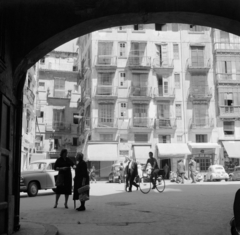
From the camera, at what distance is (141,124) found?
39656mm

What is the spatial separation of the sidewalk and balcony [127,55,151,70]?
3432 cm

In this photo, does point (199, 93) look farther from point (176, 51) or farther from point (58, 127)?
point (58, 127)

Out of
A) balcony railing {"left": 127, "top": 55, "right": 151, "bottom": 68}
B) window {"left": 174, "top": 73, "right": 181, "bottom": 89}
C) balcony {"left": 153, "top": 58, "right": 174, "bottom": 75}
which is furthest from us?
window {"left": 174, "top": 73, "right": 181, "bottom": 89}

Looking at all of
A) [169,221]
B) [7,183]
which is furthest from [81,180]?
[7,183]

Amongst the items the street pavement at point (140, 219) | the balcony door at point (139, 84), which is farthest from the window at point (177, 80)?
the street pavement at point (140, 219)

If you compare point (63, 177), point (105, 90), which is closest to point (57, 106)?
point (105, 90)

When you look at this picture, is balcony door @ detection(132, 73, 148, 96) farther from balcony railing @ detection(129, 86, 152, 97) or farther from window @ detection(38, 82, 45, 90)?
window @ detection(38, 82, 45, 90)

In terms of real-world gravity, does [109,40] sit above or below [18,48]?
above

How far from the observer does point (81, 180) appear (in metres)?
10.5

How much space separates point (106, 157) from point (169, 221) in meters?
29.5

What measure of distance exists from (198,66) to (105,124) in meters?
13.0

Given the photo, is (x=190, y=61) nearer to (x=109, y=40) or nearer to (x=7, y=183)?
(x=109, y=40)

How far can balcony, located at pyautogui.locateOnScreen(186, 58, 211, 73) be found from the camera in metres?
41.2

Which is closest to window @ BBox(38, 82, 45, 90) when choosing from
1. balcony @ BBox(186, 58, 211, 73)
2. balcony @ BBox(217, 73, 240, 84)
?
balcony @ BBox(186, 58, 211, 73)
